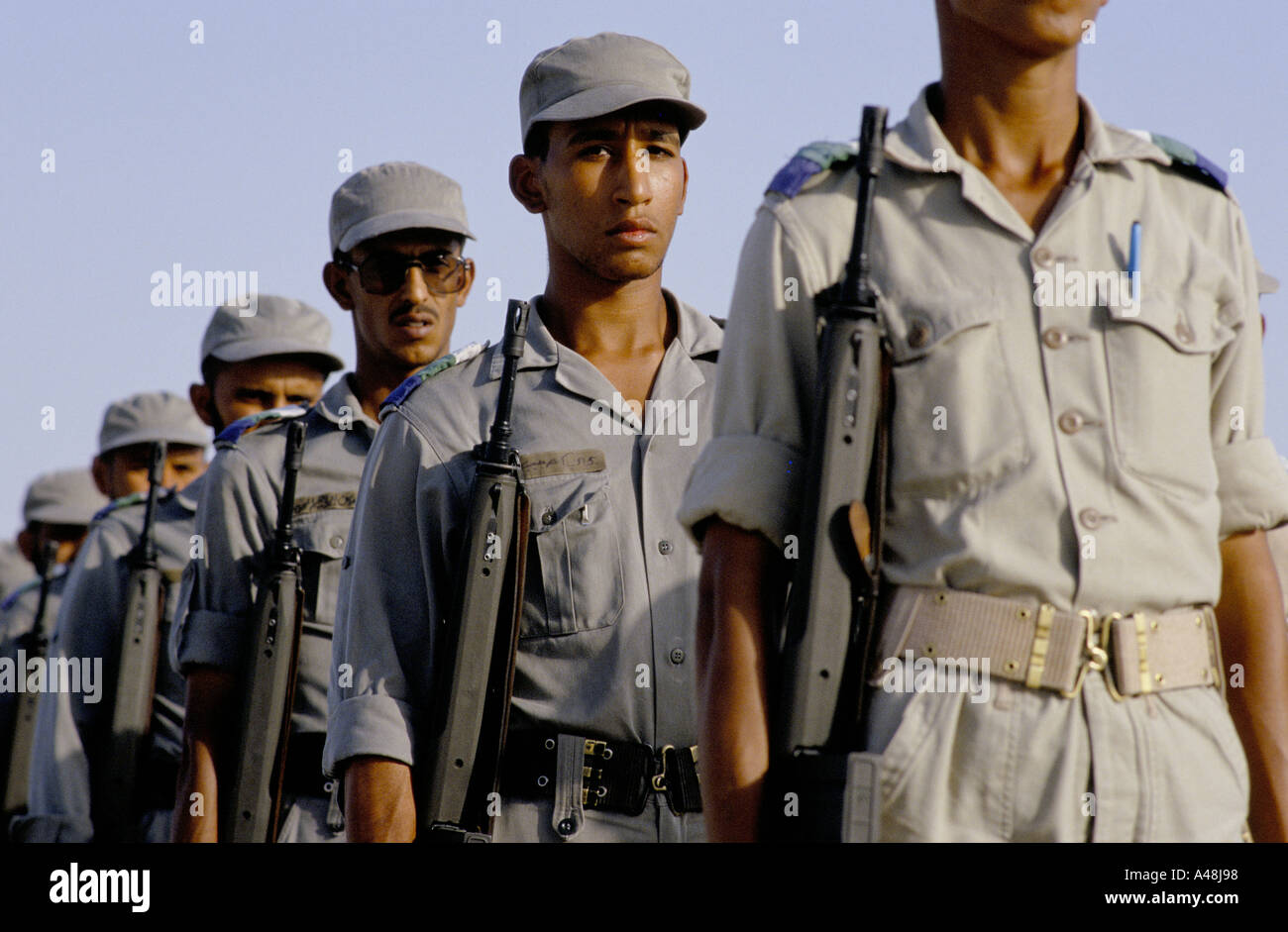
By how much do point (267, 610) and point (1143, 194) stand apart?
3464 millimetres

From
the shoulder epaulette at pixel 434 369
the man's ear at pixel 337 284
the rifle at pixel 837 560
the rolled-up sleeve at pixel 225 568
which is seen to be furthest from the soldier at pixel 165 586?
the rifle at pixel 837 560

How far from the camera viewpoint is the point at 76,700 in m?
8.38

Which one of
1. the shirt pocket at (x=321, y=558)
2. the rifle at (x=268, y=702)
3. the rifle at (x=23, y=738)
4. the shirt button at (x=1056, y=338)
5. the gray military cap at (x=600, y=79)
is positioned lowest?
the rifle at (x=23, y=738)

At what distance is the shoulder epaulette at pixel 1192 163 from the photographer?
360 centimetres

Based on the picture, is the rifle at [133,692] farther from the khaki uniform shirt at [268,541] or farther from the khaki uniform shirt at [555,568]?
the khaki uniform shirt at [555,568]

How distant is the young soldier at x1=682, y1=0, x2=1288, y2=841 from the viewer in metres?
3.23

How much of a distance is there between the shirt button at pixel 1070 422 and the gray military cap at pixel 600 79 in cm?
189

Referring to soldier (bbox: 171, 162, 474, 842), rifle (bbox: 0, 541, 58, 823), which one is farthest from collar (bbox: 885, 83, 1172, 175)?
rifle (bbox: 0, 541, 58, 823)

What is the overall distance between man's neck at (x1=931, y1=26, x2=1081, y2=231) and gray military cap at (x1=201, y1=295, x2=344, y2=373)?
498 cm

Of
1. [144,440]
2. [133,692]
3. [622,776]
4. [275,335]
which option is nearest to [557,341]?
[622,776]

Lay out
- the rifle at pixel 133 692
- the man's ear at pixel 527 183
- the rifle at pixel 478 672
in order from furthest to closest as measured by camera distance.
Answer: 1. the rifle at pixel 133 692
2. the man's ear at pixel 527 183
3. the rifle at pixel 478 672

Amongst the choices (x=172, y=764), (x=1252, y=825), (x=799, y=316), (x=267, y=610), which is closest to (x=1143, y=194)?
(x=799, y=316)

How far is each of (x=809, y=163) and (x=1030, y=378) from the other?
55 centimetres

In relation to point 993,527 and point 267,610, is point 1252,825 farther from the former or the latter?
point 267,610
